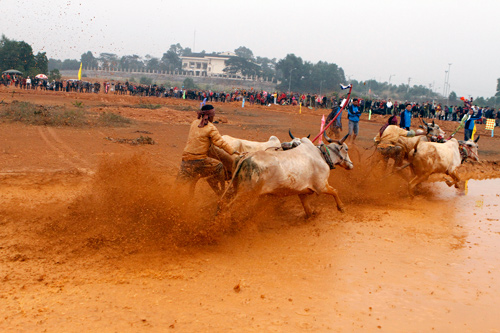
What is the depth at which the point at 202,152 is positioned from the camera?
7199mm

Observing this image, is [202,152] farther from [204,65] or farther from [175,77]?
[204,65]

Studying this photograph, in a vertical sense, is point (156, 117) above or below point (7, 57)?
below

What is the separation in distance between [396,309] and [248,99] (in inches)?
1591

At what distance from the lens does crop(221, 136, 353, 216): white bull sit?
672cm

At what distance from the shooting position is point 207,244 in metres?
6.49

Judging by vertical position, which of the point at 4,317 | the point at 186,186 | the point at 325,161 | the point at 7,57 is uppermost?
the point at 7,57

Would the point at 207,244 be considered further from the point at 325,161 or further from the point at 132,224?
the point at 325,161

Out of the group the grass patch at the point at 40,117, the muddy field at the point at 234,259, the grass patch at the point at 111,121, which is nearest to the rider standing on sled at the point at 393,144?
the muddy field at the point at 234,259

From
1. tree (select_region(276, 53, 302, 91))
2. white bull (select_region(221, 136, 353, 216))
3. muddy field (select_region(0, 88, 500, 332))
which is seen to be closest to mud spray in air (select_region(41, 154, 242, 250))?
muddy field (select_region(0, 88, 500, 332))

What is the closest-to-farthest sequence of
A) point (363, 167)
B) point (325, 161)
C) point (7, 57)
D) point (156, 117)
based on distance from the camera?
point (325, 161)
point (363, 167)
point (156, 117)
point (7, 57)

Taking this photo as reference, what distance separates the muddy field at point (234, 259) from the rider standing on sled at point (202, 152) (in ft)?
1.20

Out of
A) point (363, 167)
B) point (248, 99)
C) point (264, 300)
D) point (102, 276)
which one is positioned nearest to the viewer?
point (264, 300)

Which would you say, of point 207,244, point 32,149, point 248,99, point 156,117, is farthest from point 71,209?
point 248,99

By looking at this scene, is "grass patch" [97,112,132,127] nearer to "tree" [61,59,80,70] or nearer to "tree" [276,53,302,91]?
"tree" [276,53,302,91]
